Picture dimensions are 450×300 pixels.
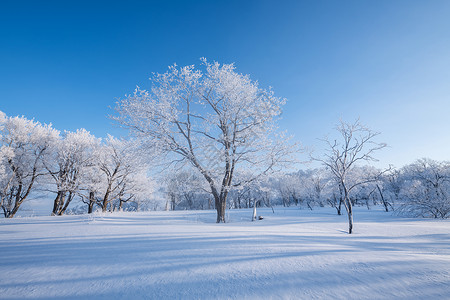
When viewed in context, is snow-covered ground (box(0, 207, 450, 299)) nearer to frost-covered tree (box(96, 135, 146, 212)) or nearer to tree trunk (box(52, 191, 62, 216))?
frost-covered tree (box(96, 135, 146, 212))

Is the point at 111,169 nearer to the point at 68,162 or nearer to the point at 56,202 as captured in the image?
the point at 68,162

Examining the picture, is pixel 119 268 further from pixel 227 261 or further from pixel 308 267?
pixel 308 267

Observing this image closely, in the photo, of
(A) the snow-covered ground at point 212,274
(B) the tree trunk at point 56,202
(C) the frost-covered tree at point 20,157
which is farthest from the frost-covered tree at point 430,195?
(C) the frost-covered tree at point 20,157

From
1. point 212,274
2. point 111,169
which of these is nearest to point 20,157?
point 111,169

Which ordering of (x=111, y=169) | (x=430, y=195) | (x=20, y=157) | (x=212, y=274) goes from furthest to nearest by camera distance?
(x=111, y=169)
(x=430, y=195)
(x=20, y=157)
(x=212, y=274)

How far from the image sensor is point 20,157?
16.6m

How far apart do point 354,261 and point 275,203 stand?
9578 cm

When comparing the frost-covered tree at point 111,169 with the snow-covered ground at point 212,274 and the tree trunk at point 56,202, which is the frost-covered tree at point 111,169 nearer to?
the tree trunk at point 56,202

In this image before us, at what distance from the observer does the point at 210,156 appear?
33.5ft

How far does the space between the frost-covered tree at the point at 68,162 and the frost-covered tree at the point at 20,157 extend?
799 mm

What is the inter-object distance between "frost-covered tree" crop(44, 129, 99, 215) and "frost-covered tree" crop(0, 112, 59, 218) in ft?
2.62

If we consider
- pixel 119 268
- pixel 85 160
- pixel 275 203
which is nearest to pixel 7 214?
pixel 85 160

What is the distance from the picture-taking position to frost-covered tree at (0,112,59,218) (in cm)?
1592

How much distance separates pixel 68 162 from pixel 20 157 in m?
3.43
